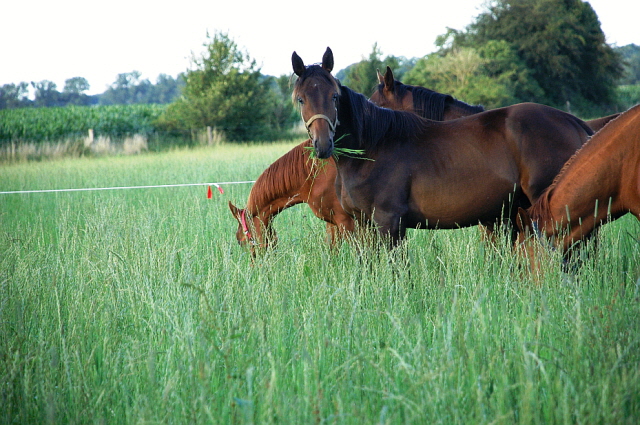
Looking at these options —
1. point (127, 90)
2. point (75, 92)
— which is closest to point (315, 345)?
point (75, 92)

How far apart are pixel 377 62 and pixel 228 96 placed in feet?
33.6

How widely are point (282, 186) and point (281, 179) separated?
6 cm

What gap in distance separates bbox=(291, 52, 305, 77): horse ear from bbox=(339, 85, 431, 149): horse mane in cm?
31

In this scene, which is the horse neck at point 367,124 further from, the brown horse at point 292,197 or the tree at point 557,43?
the tree at point 557,43

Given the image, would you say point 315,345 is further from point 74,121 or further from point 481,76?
point 481,76

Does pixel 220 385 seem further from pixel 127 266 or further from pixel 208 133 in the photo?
pixel 208 133

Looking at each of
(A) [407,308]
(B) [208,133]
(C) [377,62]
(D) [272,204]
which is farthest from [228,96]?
(A) [407,308]

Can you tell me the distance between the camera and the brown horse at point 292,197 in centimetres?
475

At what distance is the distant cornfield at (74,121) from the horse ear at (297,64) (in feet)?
64.9

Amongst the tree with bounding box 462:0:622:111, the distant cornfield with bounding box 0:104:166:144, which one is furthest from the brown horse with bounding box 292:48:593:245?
the tree with bounding box 462:0:622:111

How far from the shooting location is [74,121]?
27016mm

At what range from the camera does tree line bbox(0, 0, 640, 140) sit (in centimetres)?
2661

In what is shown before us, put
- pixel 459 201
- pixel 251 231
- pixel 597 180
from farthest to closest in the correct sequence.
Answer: pixel 251 231, pixel 459 201, pixel 597 180

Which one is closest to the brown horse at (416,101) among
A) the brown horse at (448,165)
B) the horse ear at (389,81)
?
the horse ear at (389,81)
